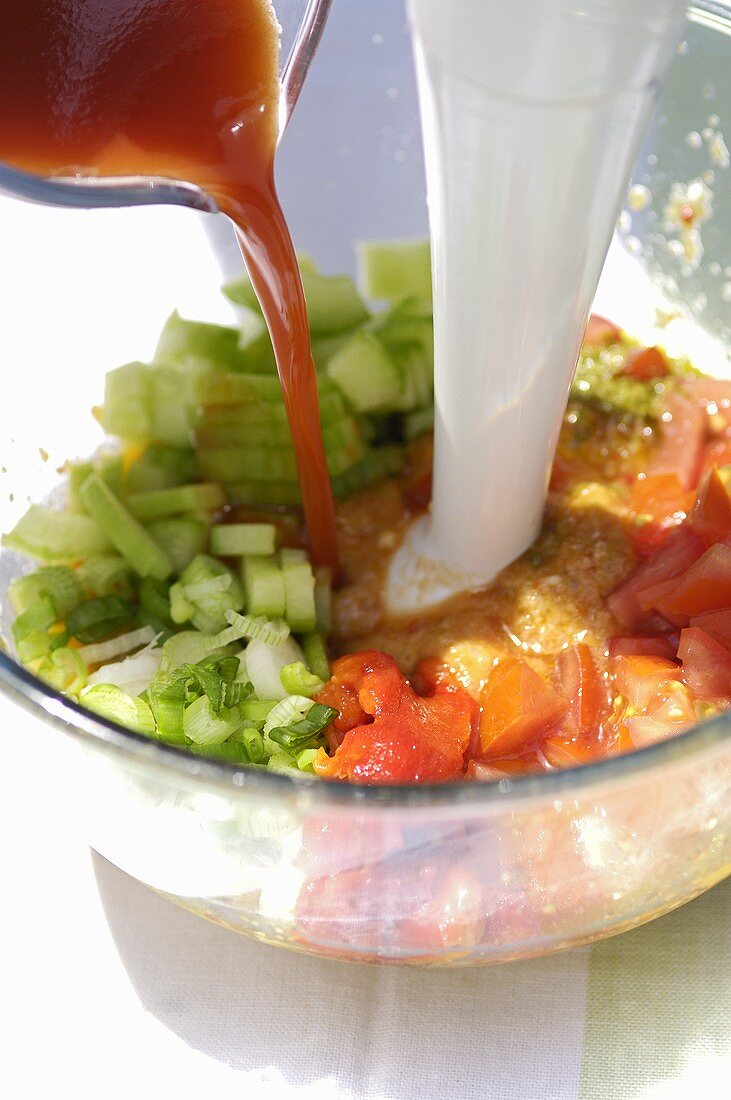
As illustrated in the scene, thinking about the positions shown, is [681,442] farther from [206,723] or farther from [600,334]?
[206,723]

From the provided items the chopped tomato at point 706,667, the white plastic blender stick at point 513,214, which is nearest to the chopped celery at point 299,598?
the white plastic blender stick at point 513,214

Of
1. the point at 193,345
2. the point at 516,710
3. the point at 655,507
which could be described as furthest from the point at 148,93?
the point at 655,507

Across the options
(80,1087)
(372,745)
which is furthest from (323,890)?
(80,1087)

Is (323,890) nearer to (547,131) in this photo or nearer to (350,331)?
(547,131)

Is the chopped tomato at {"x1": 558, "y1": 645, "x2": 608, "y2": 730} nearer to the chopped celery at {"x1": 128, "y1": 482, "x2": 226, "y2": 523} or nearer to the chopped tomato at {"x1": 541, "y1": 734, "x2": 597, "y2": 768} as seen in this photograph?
the chopped tomato at {"x1": 541, "y1": 734, "x2": 597, "y2": 768}

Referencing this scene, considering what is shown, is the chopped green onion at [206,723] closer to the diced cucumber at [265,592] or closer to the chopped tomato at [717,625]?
the diced cucumber at [265,592]

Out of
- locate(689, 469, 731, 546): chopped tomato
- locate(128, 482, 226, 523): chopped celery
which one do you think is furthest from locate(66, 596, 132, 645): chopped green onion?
locate(689, 469, 731, 546): chopped tomato
